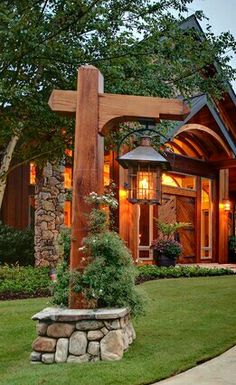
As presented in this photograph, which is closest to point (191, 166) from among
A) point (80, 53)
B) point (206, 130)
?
point (206, 130)

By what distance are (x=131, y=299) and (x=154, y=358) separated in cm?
60

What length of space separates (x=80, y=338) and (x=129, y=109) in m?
2.25

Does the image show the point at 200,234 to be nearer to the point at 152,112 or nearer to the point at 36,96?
the point at 36,96

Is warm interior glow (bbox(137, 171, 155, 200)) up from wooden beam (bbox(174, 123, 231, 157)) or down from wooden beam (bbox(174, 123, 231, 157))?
down

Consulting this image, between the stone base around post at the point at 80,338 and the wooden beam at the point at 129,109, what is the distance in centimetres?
183

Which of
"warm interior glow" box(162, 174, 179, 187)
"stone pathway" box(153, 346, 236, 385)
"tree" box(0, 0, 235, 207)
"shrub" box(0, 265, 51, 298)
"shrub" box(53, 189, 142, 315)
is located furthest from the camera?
"warm interior glow" box(162, 174, 179, 187)

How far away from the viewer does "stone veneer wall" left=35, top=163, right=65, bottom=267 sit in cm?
1294

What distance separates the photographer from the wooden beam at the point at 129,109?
514 cm

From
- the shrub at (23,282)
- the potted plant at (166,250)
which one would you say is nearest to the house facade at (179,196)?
the potted plant at (166,250)

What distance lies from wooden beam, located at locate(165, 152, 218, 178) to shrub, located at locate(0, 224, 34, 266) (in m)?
4.80

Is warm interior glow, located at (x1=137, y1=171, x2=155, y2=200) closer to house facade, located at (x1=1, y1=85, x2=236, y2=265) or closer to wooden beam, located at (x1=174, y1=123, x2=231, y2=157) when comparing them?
house facade, located at (x1=1, y1=85, x2=236, y2=265)

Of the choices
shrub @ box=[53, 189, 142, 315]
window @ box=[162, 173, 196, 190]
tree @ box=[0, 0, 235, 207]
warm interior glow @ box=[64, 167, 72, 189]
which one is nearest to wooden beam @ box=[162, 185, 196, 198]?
window @ box=[162, 173, 196, 190]

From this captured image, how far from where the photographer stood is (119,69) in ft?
29.2

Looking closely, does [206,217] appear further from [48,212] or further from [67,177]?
[48,212]
